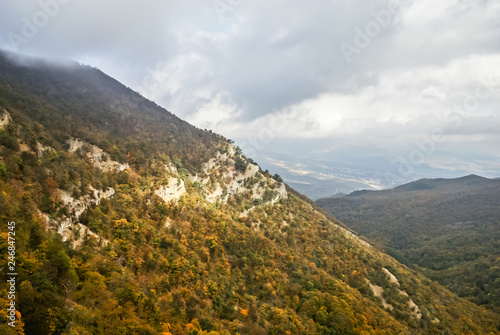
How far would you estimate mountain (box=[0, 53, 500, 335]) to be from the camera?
17.5m

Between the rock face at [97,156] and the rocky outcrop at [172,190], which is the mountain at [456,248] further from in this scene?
the rock face at [97,156]

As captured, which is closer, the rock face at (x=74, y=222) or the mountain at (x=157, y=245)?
the mountain at (x=157, y=245)

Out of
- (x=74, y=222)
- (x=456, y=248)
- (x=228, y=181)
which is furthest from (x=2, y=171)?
(x=456, y=248)

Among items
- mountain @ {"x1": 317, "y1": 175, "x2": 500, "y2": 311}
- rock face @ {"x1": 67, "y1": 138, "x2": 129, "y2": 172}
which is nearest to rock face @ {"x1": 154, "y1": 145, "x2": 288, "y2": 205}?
rock face @ {"x1": 67, "y1": 138, "x2": 129, "y2": 172}

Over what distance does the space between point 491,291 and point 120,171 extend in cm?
12830

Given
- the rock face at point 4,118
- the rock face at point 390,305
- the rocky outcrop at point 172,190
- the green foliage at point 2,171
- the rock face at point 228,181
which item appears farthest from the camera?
the rock face at point 228,181

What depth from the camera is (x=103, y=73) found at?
385 feet

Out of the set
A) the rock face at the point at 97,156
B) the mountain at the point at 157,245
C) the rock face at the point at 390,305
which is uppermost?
the rock face at the point at 97,156

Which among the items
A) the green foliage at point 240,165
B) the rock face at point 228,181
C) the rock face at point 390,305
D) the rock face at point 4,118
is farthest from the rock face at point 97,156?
the rock face at point 390,305

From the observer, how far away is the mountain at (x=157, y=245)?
17516 millimetres

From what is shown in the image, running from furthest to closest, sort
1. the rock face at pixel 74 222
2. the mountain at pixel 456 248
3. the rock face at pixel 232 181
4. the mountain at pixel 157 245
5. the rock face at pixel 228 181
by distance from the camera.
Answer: the mountain at pixel 456 248
the rock face at pixel 232 181
the rock face at pixel 228 181
the rock face at pixel 74 222
the mountain at pixel 157 245

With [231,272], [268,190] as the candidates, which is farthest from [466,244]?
[231,272]

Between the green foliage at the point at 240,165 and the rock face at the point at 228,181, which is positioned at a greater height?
the green foliage at the point at 240,165

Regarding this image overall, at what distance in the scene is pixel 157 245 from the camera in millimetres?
32812
